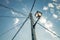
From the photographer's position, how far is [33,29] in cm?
827

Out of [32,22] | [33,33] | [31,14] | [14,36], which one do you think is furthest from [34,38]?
[14,36]

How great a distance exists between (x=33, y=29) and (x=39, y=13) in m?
1.31

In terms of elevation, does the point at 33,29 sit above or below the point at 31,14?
below

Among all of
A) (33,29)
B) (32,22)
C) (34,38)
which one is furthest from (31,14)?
(34,38)

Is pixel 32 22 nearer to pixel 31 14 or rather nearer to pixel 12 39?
pixel 31 14

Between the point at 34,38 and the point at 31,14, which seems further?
the point at 31,14

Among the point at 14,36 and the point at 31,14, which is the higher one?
the point at 31,14

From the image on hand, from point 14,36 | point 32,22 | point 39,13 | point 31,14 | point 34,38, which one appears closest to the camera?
point 34,38

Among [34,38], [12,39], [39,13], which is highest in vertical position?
[39,13]

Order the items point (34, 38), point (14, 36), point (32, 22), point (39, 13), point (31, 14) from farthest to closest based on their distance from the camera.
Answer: point (14, 36)
point (31, 14)
point (32, 22)
point (39, 13)
point (34, 38)

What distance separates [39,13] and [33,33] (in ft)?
5.21

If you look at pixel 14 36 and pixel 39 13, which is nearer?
pixel 39 13

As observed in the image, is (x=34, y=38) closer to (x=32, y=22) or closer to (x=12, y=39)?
(x=32, y=22)

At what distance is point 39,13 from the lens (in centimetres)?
819
